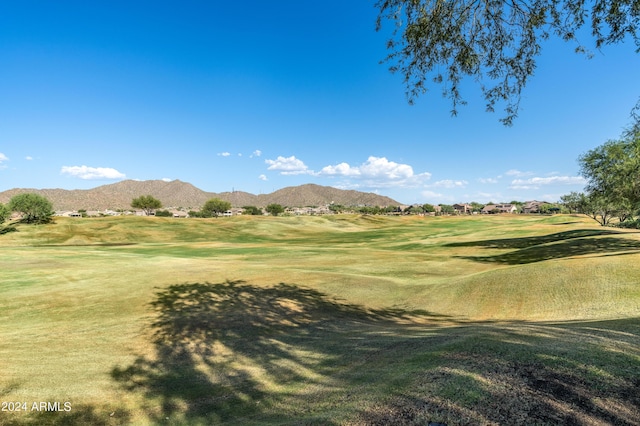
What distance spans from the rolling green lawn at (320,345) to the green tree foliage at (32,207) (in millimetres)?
71143

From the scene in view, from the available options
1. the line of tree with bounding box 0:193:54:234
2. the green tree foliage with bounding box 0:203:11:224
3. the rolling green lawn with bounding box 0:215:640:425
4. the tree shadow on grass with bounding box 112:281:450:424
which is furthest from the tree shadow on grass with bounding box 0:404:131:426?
the line of tree with bounding box 0:193:54:234

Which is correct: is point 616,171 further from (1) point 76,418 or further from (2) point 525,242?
(1) point 76,418

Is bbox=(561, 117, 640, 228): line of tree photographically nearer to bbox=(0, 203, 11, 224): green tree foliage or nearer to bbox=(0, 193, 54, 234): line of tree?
bbox=(0, 203, 11, 224): green tree foliage

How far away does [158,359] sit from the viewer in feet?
35.1

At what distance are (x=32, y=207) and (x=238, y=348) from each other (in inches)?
3916

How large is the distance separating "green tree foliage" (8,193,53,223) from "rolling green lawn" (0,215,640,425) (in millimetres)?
71143

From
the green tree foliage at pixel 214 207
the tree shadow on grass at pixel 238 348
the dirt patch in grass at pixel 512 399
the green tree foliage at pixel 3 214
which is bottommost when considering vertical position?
the tree shadow on grass at pixel 238 348

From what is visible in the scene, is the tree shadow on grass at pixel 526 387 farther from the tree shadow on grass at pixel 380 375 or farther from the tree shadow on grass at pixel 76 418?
the tree shadow on grass at pixel 76 418

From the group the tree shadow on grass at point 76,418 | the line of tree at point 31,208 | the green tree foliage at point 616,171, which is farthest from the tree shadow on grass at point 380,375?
the line of tree at point 31,208

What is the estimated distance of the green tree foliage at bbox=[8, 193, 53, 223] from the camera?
79694mm

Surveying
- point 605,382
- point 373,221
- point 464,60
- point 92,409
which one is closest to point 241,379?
point 92,409

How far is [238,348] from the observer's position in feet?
37.8

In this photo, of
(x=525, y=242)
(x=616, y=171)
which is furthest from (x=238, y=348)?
(x=525, y=242)

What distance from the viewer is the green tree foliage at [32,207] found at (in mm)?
79694
